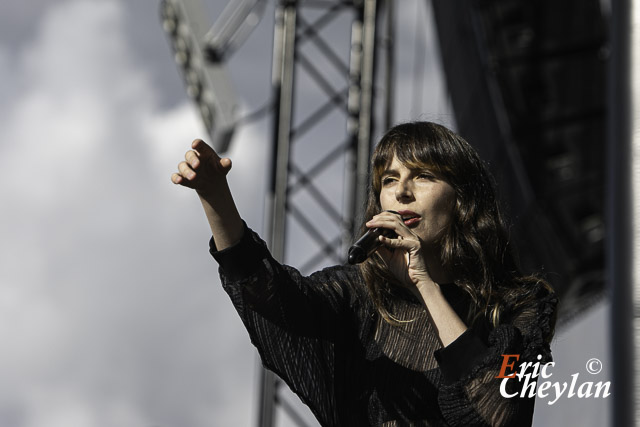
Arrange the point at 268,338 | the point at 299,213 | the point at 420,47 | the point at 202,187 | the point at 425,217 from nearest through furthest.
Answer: the point at 202,187, the point at 268,338, the point at 425,217, the point at 299,213, the point at 420,47

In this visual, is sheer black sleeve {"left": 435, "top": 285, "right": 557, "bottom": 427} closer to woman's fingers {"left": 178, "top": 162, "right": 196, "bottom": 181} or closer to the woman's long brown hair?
the woman's long brown hair

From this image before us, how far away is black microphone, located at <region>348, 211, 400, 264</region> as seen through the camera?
51.4 inches

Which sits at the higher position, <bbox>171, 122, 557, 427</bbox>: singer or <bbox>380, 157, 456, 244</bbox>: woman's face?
<bbox>380, 157, 456, 244</bbox>: woman's face

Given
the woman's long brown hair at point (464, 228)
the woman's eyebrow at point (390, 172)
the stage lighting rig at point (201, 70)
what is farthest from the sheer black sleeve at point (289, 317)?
the stage lighting rig at point (201, 70)

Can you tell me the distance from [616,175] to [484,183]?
262 mm

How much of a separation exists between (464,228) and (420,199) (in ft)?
0.34

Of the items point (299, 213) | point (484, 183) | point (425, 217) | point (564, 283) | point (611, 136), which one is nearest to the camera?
point (425, 217)

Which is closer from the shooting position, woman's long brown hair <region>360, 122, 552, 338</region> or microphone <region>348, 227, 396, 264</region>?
microphone <region>348, 227, 396, 264</region>

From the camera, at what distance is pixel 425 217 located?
142 centimetres

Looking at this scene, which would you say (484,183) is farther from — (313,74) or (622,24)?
(313,74)

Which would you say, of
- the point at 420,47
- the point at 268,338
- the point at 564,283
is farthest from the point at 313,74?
the point at 564,283

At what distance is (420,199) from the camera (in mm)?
1416

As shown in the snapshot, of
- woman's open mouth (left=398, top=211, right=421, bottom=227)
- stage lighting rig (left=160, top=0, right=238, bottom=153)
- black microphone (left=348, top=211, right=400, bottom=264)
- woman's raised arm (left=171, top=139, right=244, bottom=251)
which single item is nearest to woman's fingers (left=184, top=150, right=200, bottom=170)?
woman's raised arm (left=171, top=139, right=244, bottom=251)

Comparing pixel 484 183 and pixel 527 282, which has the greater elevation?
pixel 484 183
